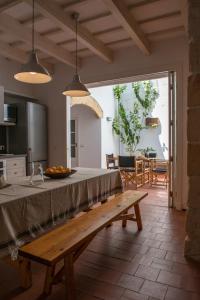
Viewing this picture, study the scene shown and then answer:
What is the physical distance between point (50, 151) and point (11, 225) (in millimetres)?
3648

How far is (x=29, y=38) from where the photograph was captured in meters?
3.55

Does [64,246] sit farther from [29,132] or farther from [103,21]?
[29,132]

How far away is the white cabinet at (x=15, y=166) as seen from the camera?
14.1 ft

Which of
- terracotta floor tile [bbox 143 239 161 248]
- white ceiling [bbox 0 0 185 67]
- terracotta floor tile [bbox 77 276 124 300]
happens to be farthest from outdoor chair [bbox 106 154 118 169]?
terracotta floor tile [bbox 77 276 124 300]

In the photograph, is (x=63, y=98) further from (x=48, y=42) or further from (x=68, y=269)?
(x=68, y=269)

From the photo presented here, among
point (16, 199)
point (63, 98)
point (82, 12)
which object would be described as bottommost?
point (16, 199)

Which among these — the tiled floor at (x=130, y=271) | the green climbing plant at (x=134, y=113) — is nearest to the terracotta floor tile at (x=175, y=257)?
the tiled floor at (x=130, y=271)

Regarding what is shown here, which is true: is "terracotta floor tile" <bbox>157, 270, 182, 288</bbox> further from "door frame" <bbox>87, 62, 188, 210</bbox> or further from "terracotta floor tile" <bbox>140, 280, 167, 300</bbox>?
"door frame" <bbox>87, 62, 188, 210</bbox>

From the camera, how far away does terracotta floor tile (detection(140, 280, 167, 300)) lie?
5.82 feet

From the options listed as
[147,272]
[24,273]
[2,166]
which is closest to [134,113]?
[2,166]

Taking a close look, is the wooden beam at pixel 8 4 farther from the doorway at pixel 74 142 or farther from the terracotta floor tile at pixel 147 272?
the doorway at pixel 74 142

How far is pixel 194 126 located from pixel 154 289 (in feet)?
4.78

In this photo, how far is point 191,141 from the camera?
221 centimetres

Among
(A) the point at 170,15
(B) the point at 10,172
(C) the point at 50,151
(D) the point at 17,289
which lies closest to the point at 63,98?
(C) the point at 50,151
